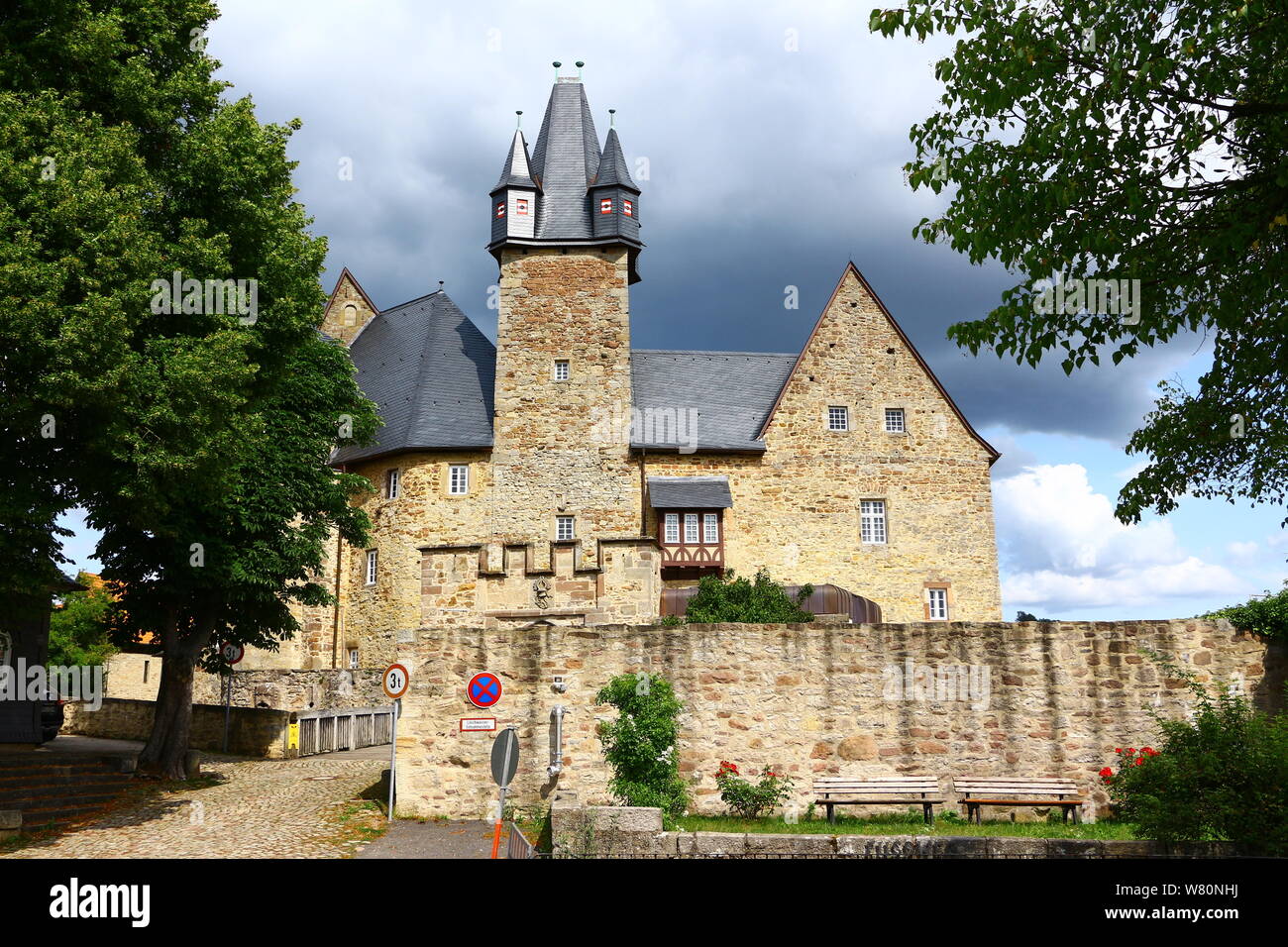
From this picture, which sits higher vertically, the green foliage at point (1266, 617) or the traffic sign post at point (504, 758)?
the green foliage at point (1266, 617)

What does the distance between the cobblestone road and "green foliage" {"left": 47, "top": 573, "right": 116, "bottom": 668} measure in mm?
21787

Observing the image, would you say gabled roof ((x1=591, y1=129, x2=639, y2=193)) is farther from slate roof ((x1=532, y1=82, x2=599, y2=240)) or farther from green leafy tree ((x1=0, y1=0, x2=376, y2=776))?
green leafy tree ((x1=0, y1=0, x2=376, y2=776))

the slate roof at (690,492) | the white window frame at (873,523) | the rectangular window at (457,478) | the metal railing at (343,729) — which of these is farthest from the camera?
the white window frame at (873,523)

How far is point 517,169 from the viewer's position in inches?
1224

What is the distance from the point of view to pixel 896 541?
29.4 metres

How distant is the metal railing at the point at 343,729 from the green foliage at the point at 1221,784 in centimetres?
1515

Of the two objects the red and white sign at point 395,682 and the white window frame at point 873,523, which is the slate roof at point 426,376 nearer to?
the white window frame at point 873,523

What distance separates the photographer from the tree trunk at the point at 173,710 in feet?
55.5

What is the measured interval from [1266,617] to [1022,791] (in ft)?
13.2

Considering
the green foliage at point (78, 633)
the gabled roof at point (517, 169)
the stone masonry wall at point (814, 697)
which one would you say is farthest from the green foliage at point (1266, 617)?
the green foliage at point (78, 633)

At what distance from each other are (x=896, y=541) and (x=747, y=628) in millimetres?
16810

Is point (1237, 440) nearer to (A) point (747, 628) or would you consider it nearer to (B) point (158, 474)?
(A) point (747, 628)

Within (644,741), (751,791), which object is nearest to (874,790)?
(751,791)
